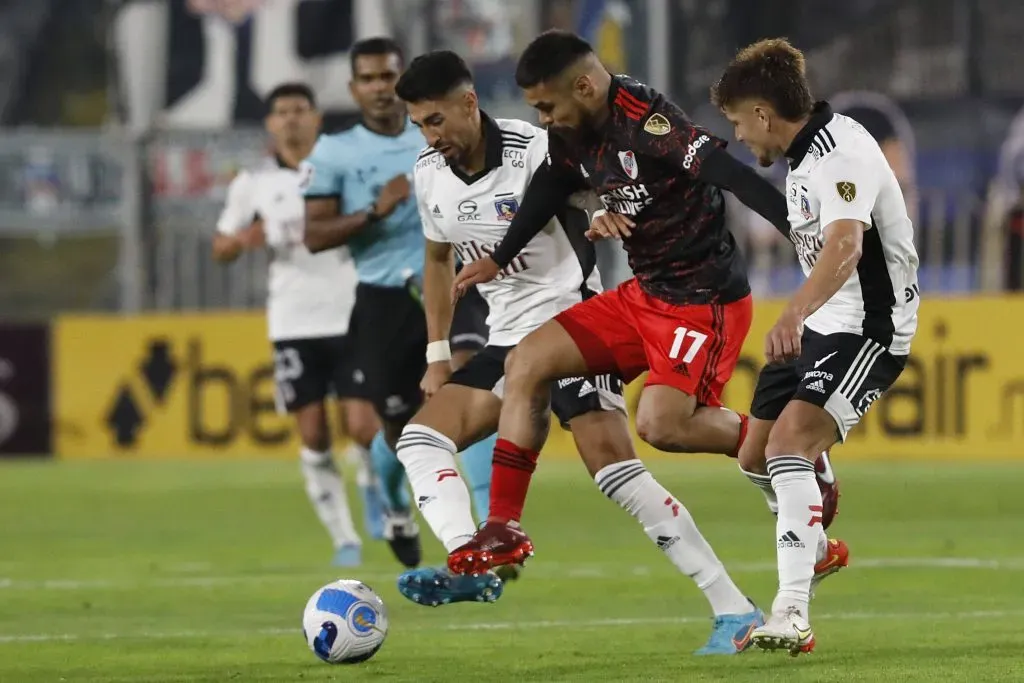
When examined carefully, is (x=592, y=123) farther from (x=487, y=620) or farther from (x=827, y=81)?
(x=827, y=81)

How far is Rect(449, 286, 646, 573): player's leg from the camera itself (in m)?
7.25

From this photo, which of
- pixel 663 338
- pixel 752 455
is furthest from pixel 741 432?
pixel 663 338

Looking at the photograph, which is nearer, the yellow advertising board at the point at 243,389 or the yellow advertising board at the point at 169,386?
the yellow advertising board at the point at 243,389

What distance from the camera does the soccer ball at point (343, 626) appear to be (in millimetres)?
6848

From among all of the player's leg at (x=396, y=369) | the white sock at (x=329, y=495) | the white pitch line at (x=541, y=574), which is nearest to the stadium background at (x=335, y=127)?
the white sock at (x=329, y=495)

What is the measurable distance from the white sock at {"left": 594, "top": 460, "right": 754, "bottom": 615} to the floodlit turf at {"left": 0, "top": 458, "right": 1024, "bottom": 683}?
240 mm

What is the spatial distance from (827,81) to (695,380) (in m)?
10.7

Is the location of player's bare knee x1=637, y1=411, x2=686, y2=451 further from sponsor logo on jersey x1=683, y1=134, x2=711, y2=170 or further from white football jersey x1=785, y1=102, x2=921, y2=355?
sponsor logo on jersey x1=683, y1=134, x2=711, y2=170

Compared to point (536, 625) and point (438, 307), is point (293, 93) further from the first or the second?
point (536, 625)

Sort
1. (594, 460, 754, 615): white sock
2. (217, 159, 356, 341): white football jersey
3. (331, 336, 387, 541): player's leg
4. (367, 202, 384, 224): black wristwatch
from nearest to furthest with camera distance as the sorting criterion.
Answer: (594, 460, 754, 615): white sock < (367, 202, 384, 224): black wristwatch < (331, 336, 387, 541): player's leg < (217, 159, 356, 341): white football jersey

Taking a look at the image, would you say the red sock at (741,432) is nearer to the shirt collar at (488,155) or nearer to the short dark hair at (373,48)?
the shirt collar at (488,155)

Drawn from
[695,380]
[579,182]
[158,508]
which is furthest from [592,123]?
[158,508]

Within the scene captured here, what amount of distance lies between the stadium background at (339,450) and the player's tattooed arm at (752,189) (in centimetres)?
167

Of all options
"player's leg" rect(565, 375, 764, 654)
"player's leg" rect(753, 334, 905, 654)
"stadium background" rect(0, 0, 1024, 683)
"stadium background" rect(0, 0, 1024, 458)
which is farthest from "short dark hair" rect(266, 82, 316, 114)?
"stadium background" rect(0, 0, 1024, 458)
